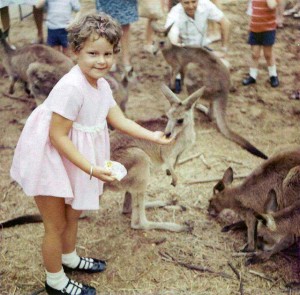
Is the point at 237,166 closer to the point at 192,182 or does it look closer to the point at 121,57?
the point at 192,182

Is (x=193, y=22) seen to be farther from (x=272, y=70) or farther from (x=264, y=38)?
(x=272, y=70)

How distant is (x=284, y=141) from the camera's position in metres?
4.32

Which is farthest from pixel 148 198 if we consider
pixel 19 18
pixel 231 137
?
pixel 19 18

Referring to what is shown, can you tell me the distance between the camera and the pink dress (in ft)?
6.73

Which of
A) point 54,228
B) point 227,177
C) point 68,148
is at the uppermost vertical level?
point 68,148

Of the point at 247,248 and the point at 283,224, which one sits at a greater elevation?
the point at 283,224

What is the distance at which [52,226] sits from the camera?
90.7 inches

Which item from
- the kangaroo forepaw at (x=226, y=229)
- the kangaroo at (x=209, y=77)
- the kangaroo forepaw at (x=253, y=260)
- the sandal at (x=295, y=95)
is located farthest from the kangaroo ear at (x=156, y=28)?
Answer: the kangaroo forepaw at (x=253, y=260)

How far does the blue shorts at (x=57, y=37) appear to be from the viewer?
4.96 meters

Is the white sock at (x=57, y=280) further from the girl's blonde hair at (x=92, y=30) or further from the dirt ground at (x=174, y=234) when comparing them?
the girl's blonde hair at (x=92, y=30)

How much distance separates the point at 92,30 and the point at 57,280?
1299 mm

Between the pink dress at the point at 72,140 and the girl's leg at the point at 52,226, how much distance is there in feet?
0.28

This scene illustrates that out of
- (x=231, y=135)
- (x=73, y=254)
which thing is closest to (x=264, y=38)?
(x=231, y=135)

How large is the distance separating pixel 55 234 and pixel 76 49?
909mm
